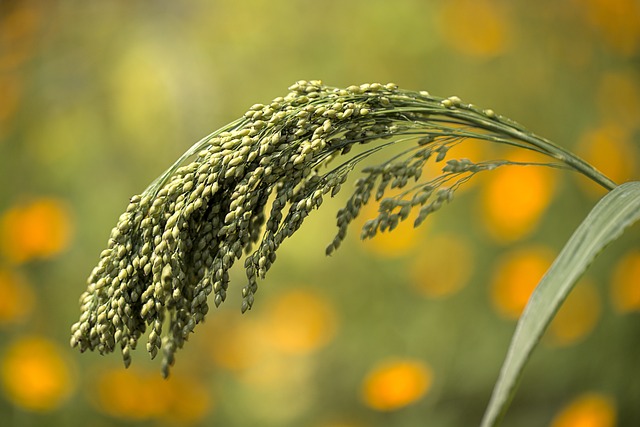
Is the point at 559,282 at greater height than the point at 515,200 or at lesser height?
lesser

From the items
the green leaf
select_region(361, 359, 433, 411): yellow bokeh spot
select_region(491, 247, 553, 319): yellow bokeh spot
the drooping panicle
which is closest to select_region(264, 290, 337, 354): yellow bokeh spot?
select_region(361, 359, 433, 411): yellow bokeh spot

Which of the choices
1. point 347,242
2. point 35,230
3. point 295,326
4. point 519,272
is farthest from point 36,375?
point 519,272

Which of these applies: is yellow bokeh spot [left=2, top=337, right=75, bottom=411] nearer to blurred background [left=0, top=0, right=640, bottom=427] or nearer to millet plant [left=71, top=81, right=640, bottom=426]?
blurred background [left=0, top=0, right=640, bottom=427]

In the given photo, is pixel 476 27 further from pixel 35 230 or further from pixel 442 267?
pixel 35 230

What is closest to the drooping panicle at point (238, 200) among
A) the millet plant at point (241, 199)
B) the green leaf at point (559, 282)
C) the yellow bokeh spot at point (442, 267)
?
the millet plant at point (241, 199)

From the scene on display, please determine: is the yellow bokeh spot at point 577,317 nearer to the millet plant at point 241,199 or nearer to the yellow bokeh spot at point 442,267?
the yellow bokeh spot at point 442,267

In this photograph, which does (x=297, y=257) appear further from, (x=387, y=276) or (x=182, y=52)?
(x=182, y=52)
